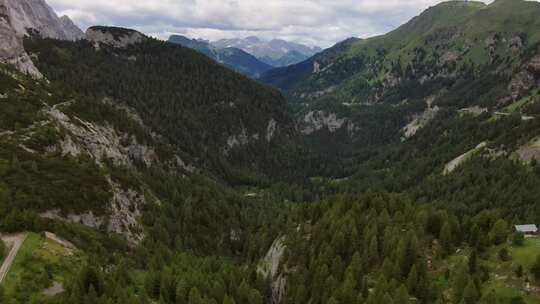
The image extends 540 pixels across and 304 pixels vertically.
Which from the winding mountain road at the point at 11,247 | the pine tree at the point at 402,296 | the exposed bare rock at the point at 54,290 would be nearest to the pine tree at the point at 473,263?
the pine tree at the point at 402,296

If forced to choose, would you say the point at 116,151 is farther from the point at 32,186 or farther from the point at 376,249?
the point at 376,249

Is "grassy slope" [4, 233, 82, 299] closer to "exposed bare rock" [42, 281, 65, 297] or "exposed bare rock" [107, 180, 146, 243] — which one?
"exposed bare rock" [42, 281, 65, 297]

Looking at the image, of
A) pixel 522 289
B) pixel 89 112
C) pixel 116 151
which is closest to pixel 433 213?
pixel 522 289

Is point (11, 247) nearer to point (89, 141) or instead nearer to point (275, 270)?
point (275, 270)

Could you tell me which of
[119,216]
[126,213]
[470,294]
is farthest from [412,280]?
[126,213]

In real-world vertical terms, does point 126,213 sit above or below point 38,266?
below

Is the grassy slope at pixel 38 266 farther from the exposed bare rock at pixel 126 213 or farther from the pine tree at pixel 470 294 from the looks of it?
the pine tree at pixel 470 294

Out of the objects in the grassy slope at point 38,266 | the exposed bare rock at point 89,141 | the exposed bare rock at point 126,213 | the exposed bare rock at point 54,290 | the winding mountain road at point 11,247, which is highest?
the exposed bare rock at point 89,141

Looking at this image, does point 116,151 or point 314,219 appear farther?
point 116,151
